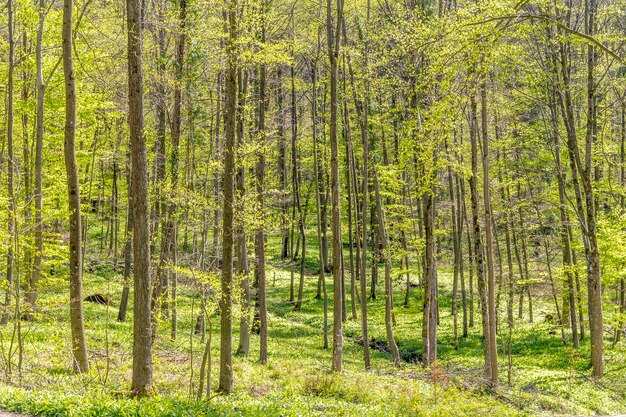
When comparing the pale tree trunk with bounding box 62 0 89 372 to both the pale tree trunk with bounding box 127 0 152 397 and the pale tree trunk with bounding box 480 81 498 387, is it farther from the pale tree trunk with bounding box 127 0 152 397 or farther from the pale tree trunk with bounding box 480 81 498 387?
the pale tree trunk with bounding box 480 81 498 387

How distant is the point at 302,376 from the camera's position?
48.4ft

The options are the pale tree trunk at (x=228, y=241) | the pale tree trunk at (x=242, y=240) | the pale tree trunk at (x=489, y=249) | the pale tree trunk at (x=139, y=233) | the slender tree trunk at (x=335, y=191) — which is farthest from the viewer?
the pale tree trunk at (x=242, y=240)

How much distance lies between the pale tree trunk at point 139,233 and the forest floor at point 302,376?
67cm

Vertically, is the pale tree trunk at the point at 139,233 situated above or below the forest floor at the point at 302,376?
above

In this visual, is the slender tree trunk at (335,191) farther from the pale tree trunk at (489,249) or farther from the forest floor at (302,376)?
the pale tree trunk at (489,249)

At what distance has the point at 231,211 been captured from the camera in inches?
448

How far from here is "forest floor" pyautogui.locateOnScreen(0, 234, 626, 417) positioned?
364 inches

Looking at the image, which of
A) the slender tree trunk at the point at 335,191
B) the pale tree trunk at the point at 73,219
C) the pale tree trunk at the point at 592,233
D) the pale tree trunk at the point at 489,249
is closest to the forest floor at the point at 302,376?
the pale tree trunk at the point at 73,219

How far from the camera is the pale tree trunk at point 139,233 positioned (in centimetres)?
972

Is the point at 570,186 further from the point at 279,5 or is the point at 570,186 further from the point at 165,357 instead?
the point at 165,357

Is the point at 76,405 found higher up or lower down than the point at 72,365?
higher up

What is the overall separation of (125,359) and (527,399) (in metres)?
10.9

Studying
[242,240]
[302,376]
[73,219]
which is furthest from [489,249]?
[73,219]

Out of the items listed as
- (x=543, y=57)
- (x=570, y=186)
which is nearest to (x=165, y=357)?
(x=543, y=57)
